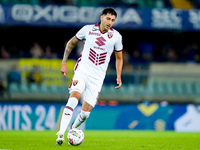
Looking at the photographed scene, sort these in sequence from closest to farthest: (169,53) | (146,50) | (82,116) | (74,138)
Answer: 1. (74,138)
2. (82,116)
3. (146,50)
4. (169,53)

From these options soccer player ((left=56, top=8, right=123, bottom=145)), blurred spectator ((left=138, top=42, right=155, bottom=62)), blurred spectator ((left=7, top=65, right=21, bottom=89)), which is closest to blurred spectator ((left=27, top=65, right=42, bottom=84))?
blurred spectator ((left=7, top=65, right=21, bottom=89))

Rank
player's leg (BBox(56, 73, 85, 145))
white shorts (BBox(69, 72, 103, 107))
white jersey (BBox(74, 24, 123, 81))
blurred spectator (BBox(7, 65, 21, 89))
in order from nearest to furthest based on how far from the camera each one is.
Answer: player's leg (BBox(56, 73, 85, 145)) < white shorts (BBox(69, 72, 103, 107)) < white jersey (BBox(74, 24, 123, 81)) < blurred spectator (BBox(7, 65, 21, 89))

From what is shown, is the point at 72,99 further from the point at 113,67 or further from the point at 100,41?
the point at 113,67

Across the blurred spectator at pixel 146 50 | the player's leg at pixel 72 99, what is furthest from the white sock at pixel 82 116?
the blurred spectator at pixel 146 50

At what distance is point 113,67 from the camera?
16234 millimetres

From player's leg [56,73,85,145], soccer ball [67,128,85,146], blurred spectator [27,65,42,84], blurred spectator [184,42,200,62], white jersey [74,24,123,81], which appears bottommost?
blurred spectator [184,42,200,62]

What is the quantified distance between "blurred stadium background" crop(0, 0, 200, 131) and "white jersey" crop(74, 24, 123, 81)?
6.10m

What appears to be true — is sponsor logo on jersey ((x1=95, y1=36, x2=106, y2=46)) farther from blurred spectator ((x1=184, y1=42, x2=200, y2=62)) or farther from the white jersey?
blurred spectator ((x1=184, y1=42, x2=200, y2=62))

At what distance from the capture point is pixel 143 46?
2064 centimetres

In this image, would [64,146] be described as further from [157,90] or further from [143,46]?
[143,46]

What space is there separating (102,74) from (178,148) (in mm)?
1781

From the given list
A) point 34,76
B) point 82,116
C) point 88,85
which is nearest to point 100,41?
point 88,85

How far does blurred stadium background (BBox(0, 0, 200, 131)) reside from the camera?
14.3 metres

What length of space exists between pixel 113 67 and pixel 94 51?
26.3 ft
